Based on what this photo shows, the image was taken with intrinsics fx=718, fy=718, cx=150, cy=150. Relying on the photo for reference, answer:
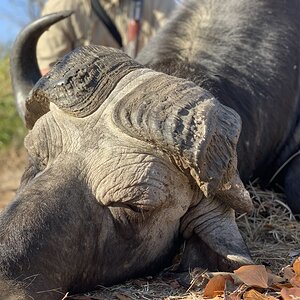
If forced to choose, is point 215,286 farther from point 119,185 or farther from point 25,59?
point 25,59

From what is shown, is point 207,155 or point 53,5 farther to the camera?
point 53,5

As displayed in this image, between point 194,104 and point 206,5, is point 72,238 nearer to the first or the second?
point 194,104

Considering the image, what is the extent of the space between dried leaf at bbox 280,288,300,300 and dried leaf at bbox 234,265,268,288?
Answer: 11cm

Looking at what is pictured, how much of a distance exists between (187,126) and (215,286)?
0.61m

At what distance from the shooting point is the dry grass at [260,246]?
2773mm

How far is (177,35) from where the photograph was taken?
411cm

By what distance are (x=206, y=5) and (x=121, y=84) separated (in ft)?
5.36

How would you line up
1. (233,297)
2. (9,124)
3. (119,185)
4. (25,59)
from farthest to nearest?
(9,124), (25,59), (119,185), (233,297)

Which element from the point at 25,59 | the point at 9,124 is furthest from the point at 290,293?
the point at 9,124

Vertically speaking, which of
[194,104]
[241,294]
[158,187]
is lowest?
[241,294]

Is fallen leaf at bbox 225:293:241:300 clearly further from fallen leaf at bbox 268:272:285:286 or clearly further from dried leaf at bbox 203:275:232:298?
fallen leaf at bbox 268:272:285:286

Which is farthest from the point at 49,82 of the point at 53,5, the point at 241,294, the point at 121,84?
the point at 53,5

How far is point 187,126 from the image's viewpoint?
2.71m

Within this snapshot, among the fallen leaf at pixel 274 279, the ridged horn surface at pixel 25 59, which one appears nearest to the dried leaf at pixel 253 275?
the fallen leaf at pixel 274 279
